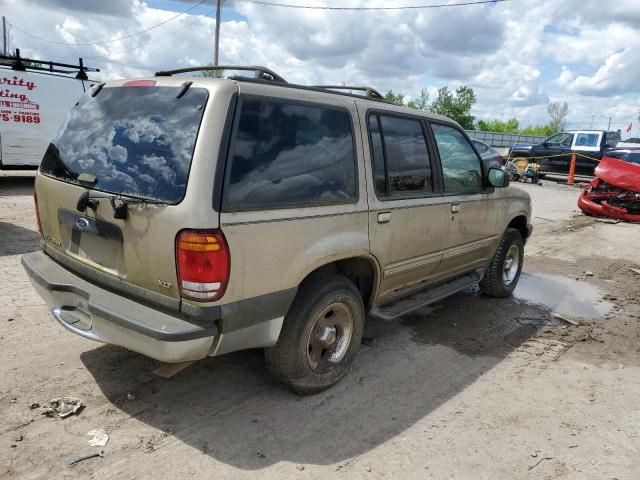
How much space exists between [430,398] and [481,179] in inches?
90.6

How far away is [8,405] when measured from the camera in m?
3.07

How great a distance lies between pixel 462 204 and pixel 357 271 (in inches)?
55.2

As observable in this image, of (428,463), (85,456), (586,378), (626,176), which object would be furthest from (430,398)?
(626,176)

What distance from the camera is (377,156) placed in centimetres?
360

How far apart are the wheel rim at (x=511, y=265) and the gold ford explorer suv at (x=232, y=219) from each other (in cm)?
213

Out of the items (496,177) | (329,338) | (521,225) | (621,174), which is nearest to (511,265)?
(521,225)

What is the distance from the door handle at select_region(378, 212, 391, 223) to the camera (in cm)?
355

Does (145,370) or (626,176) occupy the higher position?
(626,176)

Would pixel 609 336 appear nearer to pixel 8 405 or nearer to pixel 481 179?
pixel 481 179

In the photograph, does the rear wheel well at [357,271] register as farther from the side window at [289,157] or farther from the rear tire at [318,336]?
the side window at [289,157]

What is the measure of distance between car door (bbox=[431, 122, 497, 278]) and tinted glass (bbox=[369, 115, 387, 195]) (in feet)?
2.82

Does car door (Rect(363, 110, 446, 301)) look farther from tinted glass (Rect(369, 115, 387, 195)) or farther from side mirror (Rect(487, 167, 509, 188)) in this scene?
side mirror (Rect(487, 167, 509, 188))

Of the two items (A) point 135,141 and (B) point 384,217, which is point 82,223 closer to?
(A) point 135,141

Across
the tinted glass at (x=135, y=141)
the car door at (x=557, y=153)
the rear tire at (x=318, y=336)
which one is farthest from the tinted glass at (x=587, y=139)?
the tinted glass at (x=135, y=141)
